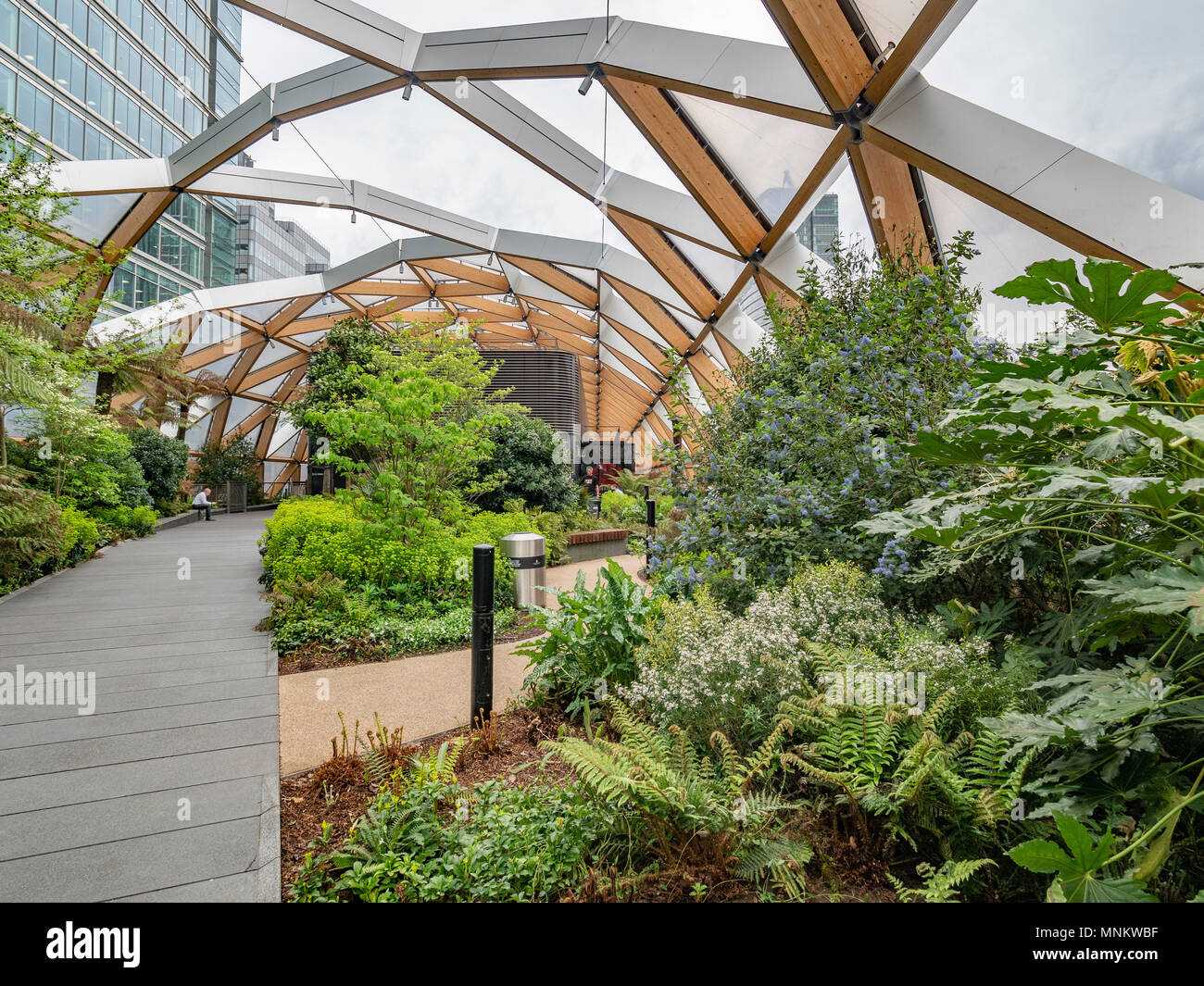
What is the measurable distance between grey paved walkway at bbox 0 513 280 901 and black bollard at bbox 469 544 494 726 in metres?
1.08

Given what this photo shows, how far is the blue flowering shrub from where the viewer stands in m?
3.57

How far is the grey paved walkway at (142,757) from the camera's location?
7.07ft

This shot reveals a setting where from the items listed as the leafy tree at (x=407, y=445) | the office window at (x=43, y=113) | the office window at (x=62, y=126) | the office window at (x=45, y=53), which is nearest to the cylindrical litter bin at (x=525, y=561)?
the leafy tree at (x=407, y=445)

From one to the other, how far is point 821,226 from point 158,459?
15.7m

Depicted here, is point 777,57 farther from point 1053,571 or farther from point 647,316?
point 647,316

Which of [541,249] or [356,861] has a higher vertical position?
[541,249]

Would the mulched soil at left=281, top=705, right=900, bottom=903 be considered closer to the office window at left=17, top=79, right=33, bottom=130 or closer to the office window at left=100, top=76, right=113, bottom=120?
the office window at left=17, top=79, right=33, bottom=130

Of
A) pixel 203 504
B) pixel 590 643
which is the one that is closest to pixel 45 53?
pixel 203 504

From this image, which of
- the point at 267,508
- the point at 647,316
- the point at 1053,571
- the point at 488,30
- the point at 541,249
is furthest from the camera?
the point at 267,508

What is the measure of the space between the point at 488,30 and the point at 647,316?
27.4 ft

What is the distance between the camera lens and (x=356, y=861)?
6.63 ft

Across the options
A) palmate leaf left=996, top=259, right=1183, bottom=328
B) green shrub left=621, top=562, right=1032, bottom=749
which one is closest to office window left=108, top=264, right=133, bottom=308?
green shrub left=621, top=562, right=1032, bottom=749

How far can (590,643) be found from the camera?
3.66m

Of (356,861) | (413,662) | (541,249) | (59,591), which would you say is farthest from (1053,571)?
(541,249)
